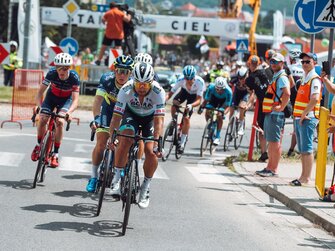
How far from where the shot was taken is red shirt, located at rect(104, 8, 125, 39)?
28.1 meters

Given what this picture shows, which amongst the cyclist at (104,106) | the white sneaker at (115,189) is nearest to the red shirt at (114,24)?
the cyclist at (104,106)

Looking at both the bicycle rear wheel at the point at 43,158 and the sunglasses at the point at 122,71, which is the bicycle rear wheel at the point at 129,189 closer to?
the sunglasses at the point at 122,71

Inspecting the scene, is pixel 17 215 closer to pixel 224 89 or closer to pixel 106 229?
pixel 106 229

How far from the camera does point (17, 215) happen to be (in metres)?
10.4

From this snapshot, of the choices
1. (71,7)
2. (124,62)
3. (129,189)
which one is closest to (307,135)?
(124,62)

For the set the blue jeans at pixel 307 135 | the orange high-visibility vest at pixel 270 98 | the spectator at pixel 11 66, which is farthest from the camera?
the spectator at pixel 11 66

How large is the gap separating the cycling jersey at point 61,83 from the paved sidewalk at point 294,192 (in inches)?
132

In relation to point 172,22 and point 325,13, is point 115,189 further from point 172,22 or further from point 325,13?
point 172,22

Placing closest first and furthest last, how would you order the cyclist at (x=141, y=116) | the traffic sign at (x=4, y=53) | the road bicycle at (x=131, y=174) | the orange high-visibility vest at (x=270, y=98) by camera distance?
the road bicycle at (x=131, y=174), the cyclist at (x=141, y=116), the orange high-visibility vest at (x=270, y=98), the traffic sign at (x=4, y=53)

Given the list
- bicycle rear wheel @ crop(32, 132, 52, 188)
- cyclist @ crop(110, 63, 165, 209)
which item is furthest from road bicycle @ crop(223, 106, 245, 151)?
cyclist @ crop(110, 63, 165, 209)

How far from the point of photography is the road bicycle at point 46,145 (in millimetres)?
12778

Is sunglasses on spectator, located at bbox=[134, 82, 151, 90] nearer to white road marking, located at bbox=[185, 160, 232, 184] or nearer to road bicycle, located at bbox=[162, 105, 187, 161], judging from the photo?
white road marking, located at bbox=[185, 160, 232, 184]

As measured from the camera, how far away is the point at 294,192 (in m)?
13.4

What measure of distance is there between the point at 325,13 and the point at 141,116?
12.8 feet
